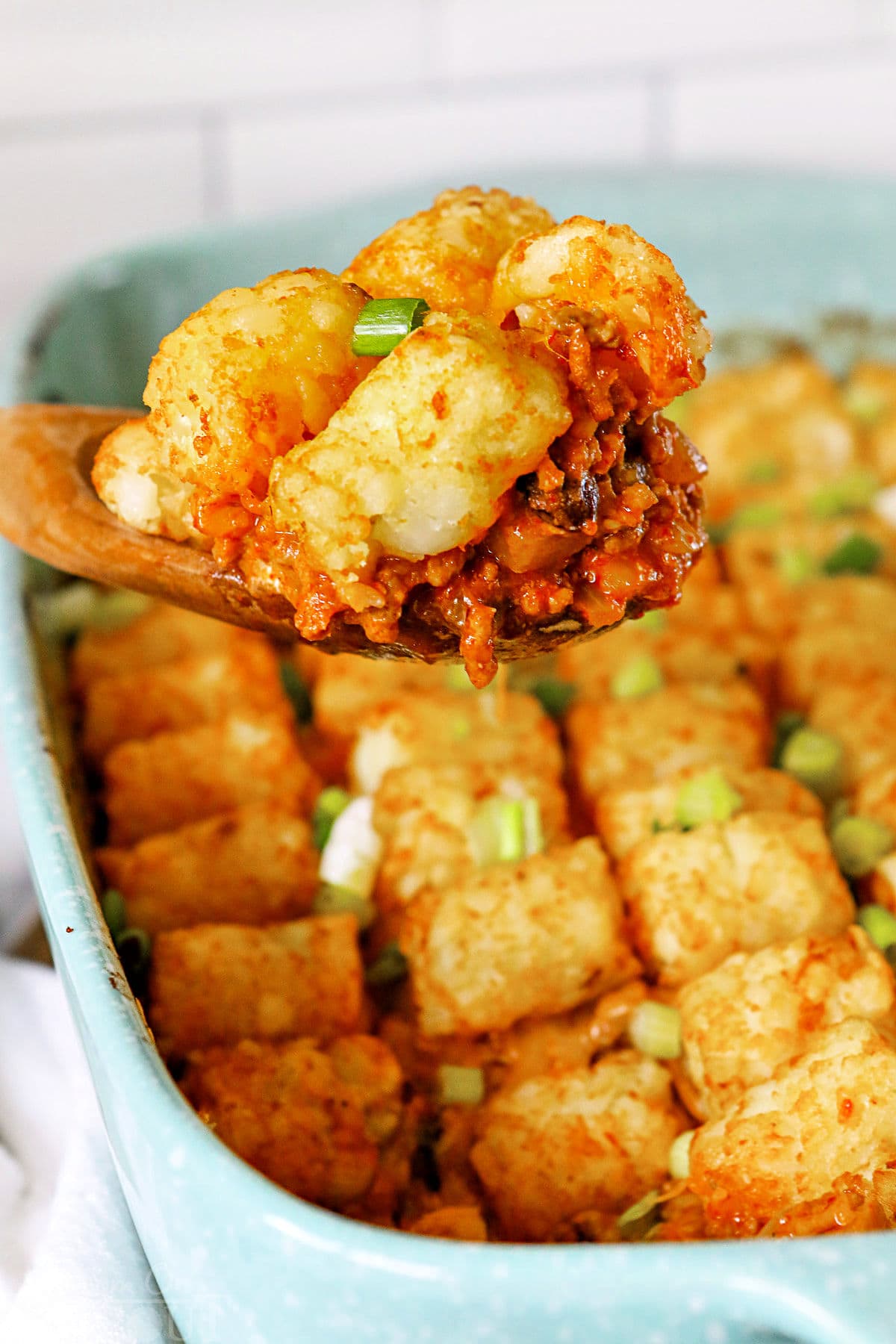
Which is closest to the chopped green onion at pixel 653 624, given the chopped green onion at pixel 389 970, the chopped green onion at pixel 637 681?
the chopped green onion at pixel 637 681

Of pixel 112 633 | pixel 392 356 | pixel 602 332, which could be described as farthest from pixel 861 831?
pixel 112 633

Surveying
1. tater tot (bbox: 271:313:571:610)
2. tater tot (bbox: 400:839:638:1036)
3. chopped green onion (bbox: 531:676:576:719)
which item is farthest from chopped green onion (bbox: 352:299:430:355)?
chopped green onion (bbox: 531:676:576:719)

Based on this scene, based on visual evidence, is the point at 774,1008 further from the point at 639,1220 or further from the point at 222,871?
the point at 222,871

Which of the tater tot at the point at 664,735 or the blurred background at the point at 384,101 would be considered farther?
the blurred background at the point at 384,101

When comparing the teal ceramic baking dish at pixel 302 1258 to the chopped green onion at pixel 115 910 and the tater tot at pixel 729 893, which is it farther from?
the tater tot at pixel 729 893

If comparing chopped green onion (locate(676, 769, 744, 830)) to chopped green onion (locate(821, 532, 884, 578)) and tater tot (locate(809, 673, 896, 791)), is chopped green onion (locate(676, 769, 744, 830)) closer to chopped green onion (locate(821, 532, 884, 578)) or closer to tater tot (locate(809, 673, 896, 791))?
tater tot (locate(809, 673, 896, 791))

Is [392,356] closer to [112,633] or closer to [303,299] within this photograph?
[303,299]

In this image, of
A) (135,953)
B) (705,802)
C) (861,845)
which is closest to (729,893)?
(705,802)
